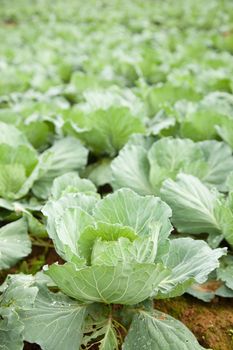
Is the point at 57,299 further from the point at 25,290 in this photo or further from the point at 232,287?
the point at 232,287

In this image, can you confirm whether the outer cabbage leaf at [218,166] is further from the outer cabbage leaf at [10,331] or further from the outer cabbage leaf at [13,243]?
the outer cabbage leaf at [10,331]

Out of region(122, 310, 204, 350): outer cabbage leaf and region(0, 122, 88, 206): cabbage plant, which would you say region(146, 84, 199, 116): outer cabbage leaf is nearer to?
region(0, 122, 88, 206): cabbage plant

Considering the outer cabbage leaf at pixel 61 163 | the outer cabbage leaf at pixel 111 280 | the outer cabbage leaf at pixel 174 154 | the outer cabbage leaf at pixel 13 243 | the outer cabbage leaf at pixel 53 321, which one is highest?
the outer cabbage leaf at pixel 111 280

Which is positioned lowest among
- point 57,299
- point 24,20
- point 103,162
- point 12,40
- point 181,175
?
point 24,20

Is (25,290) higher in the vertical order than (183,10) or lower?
higher

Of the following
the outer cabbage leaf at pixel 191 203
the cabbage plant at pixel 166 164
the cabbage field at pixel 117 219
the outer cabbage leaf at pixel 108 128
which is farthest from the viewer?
the outer cabbage leaf at pixel 108 128

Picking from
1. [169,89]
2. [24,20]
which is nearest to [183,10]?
[24,20]

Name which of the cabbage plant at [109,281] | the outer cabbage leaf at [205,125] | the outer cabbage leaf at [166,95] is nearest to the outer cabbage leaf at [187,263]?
the cabbage plant at [109,281]

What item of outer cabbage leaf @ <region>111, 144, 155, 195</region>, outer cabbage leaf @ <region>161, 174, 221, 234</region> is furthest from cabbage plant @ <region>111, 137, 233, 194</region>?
outer cabbage leaf @ <region>161, 174, 221, 234</region>
